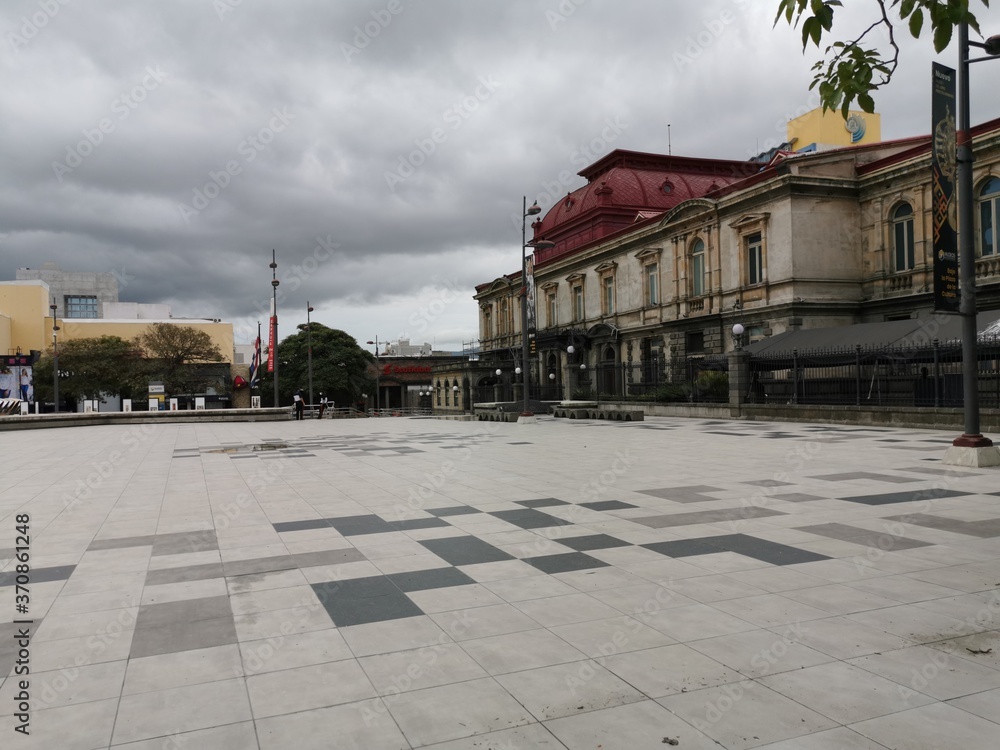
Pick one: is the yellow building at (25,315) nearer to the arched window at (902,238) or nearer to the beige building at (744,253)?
the beige building at (744,253)

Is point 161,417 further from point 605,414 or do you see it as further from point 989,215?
point 989,215

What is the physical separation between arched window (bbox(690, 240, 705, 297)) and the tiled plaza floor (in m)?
29.6

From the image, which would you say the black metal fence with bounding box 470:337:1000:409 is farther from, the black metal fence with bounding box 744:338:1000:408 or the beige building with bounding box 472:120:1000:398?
the beige building with bounding box 472:120:1000:398

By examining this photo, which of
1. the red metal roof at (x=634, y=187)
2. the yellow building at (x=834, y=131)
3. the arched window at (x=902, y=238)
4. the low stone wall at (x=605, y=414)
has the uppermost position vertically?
the yellow building at (x=834, y=131)

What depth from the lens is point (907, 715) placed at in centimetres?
328

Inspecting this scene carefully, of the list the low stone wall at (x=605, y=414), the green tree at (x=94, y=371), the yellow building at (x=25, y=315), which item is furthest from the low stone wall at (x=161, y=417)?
the yellow building at (x=25, y=315)

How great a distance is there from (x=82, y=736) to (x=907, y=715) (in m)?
3.76

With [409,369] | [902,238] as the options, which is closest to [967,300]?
[902,238]

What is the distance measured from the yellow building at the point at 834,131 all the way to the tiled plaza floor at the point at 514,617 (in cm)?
4609

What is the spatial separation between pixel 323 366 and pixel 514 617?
2688 inches

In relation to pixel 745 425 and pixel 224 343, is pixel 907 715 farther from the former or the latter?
pixel 224 343

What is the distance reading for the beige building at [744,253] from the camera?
2986 centimetres

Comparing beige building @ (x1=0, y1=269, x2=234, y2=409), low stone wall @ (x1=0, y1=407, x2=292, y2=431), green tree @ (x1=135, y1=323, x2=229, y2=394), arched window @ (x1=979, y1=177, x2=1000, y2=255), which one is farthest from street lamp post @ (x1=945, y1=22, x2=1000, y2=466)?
beige building @ (x1=0, y1=269, x2=234, y2=409)

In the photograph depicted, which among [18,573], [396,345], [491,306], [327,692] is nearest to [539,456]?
[18,573]
